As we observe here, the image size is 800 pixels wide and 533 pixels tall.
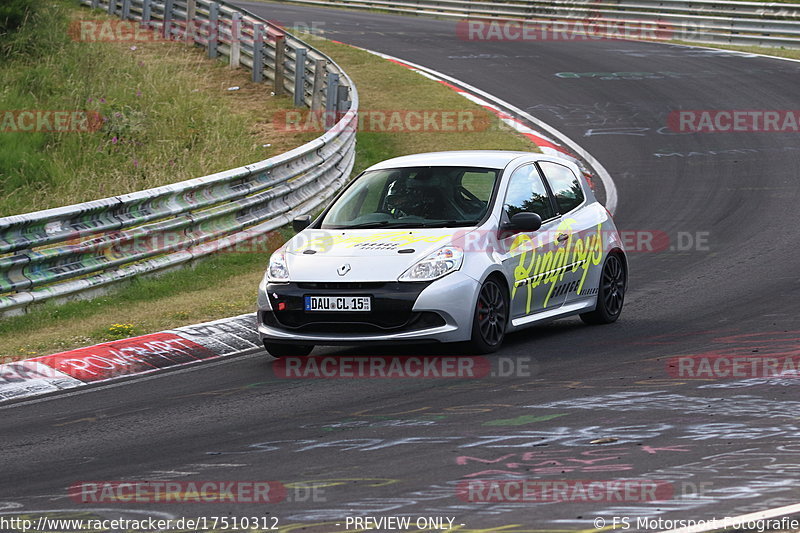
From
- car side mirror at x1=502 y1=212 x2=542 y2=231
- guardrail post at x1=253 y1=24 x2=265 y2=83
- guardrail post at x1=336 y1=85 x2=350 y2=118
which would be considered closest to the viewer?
car side mirror at x1=502 y1=212 x2=542 y2=231

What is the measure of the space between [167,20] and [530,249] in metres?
20.1

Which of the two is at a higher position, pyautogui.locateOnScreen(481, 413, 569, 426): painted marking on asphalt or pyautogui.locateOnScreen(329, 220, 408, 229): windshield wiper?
pyautogui.locateOnScreen(329, 220, 408, 229): windshield wiper

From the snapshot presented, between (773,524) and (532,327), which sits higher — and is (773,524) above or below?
above

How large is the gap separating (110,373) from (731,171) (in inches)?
476

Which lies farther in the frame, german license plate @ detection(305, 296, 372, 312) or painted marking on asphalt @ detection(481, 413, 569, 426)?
german license plate @ detection(305, 296, 372, 312)

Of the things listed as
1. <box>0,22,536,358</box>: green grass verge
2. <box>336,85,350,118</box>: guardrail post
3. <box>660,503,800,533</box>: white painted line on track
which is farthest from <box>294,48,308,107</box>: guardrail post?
<box>660,503,800,533</box>: white painted line on track

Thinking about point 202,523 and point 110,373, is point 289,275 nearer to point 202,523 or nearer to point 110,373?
point 110,373

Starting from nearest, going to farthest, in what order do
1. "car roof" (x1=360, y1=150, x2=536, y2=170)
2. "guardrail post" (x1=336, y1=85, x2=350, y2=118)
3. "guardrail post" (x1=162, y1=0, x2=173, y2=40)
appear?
"car roof" (x1=360, y1=150, x2=536, y2=170)
"guardrail post" (x1=336, y1=85, x2=350, y2=118)
"guardrail post" (x1=162, y1=0, x2=173, y2=40)

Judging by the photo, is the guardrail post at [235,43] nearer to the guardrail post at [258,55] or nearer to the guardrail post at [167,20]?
the guardrail post at [258,55]

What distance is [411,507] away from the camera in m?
5.79

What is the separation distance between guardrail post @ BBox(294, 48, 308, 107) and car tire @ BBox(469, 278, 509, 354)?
1310 cm

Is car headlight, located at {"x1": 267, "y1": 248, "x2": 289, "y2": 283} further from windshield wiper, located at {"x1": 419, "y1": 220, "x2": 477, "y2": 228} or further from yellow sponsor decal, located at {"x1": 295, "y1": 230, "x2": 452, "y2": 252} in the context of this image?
windshield wiper, located at {"x1": 419, "y1": 220, "x2": 477, "y2": 228}

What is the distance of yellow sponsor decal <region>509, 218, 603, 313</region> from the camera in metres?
10.2

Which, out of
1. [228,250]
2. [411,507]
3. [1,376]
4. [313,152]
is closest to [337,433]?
[411,507]
